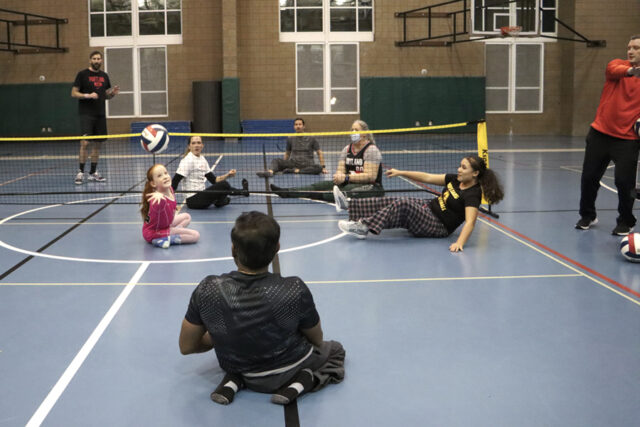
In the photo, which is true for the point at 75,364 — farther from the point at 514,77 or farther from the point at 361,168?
the point at 514,77

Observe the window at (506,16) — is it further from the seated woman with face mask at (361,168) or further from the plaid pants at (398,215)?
Result: the plaid pants at (398,215)

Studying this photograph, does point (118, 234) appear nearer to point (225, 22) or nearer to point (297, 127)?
point (297, 127)

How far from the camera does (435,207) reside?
6789 mm

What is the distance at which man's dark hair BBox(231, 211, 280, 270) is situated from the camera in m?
3.02

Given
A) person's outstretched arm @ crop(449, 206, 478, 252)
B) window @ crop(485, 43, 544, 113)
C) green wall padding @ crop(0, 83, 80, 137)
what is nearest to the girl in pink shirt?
person's outstretched arm @ crop(449, 206, 478, 252)

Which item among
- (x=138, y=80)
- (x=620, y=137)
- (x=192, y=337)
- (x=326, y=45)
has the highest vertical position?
(x=326, y=45)

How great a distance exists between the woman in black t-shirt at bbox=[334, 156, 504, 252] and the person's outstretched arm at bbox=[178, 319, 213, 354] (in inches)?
135

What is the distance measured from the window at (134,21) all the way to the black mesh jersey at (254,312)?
21.4m

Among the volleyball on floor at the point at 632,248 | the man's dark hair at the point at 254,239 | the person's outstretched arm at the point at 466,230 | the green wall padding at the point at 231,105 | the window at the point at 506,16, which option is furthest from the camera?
the green wall padding at the point at 231,105

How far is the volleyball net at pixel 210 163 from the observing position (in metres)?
9.56

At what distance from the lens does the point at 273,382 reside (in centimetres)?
326

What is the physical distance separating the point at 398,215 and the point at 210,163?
30.5 feet

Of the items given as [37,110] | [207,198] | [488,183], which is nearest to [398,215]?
[488,183]

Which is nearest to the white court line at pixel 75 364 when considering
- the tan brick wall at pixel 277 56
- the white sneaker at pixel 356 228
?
the white sneaker at pixel 356 228
